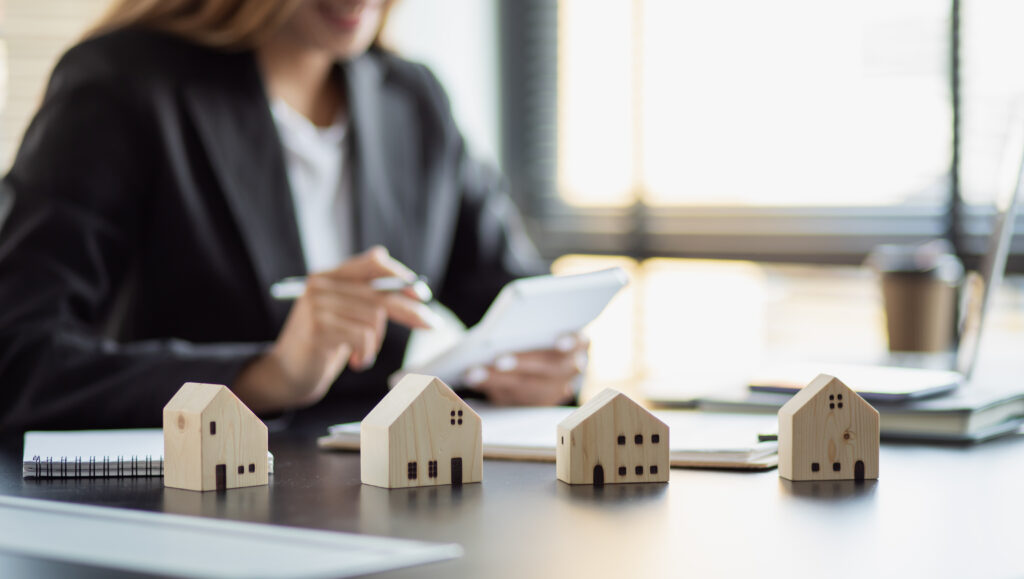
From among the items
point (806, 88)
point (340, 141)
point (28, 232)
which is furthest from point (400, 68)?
point (806, 88)

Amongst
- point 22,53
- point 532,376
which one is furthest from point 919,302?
point 22,53

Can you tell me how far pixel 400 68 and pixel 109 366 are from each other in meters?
0.85

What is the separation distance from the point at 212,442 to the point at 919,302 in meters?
1.20

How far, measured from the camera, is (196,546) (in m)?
0.62

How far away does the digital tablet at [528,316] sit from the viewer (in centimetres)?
114

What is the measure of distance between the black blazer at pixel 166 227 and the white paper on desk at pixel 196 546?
20.8 inches

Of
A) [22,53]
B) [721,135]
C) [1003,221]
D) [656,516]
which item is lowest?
[656,516]

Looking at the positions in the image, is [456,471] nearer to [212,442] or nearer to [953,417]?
[212,442]

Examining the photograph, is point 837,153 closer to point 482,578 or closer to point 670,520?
point 670,520

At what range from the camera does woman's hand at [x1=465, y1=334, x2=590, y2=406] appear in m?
1.34

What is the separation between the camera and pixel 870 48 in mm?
2514

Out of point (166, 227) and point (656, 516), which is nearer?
point (656, 516)

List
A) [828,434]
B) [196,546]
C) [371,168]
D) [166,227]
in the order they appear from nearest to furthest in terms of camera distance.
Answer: [196,546]
[828,434]
[166,227]
[371,168]

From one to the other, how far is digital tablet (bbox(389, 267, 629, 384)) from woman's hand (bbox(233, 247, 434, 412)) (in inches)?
2.7
